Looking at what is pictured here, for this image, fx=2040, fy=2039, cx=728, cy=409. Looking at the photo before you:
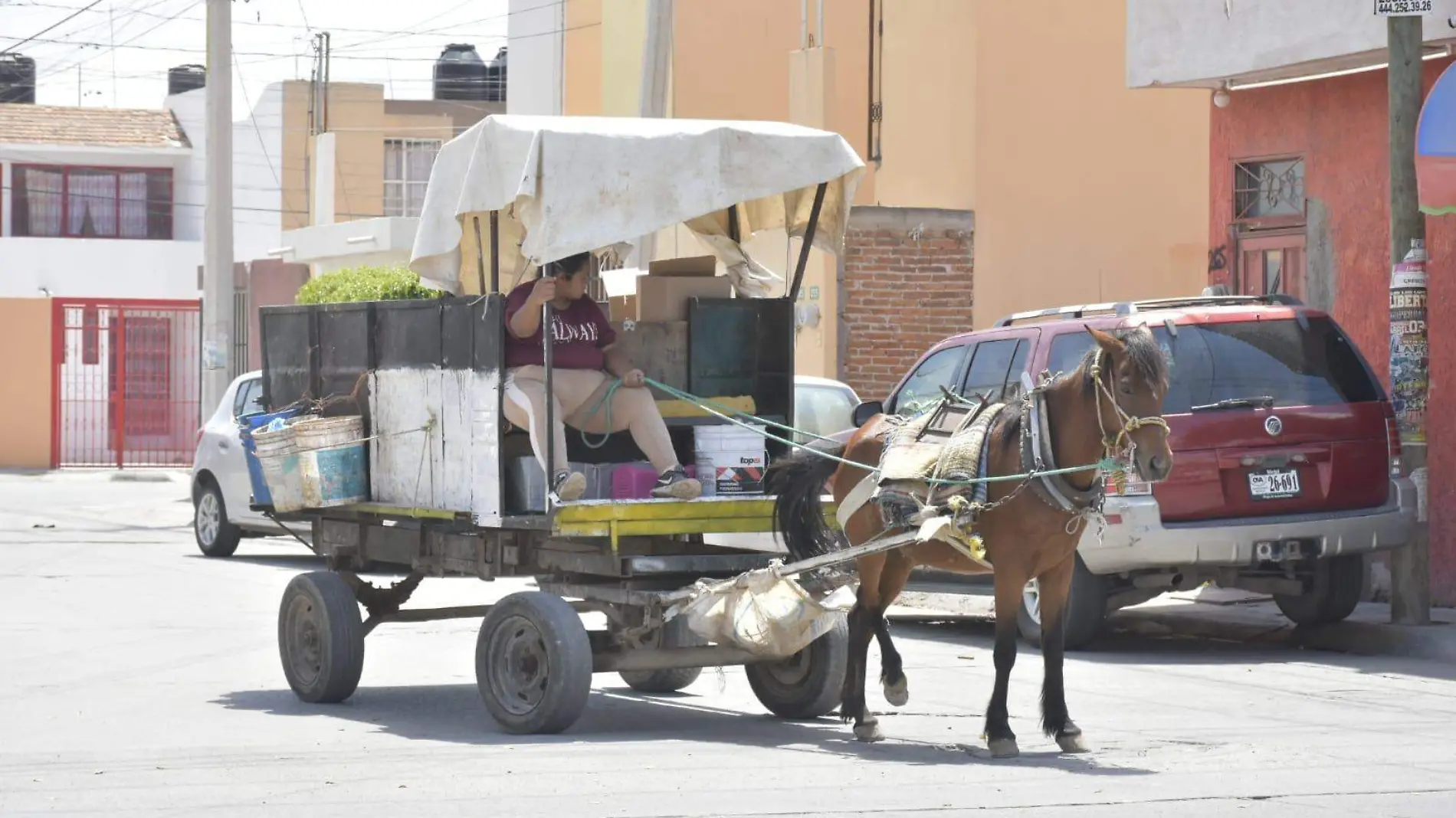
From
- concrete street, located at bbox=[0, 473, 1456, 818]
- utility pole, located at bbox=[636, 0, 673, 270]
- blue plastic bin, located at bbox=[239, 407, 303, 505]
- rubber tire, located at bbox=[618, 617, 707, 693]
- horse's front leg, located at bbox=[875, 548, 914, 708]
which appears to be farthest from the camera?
utility pole, located at bbox=[636, 0, 673, 270]

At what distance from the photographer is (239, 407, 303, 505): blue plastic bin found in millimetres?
10852

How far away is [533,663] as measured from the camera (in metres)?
9.45

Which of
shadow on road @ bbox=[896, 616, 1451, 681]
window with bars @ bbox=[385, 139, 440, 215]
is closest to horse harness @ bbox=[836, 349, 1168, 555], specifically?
shadow on road @ bbox=[896, 616, 1451, 681]

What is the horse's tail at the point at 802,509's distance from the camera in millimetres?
9617

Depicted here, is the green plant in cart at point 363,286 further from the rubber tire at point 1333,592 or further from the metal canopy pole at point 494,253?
the metal canopy pole at point 494,253

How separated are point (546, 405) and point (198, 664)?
415cm

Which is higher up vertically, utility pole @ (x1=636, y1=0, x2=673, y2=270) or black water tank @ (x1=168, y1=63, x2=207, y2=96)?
black water tank @ (x1=168, y1=63, x2=207, y2=96)

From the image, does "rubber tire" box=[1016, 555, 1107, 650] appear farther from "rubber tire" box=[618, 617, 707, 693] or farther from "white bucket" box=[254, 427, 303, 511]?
"white bucket" box=[254, 427, 303, 511]

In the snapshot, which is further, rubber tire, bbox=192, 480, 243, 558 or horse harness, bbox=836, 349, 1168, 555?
rubber tire, bbox=192, 480, 243, 558

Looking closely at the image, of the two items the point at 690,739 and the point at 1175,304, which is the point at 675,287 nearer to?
the point at 690,739

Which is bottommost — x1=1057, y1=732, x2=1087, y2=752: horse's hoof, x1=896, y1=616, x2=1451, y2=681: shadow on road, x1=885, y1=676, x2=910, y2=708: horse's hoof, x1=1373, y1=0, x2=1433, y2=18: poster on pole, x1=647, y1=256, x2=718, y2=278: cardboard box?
x1=896, y1=616, x2=1451, y2=681: shadow on road

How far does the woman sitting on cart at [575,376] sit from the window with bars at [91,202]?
4246cm

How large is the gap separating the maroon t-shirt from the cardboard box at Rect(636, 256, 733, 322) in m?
0.55

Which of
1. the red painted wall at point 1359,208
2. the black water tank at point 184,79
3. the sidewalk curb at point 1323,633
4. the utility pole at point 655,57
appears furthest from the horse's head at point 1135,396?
the black water tank at point 184,79
